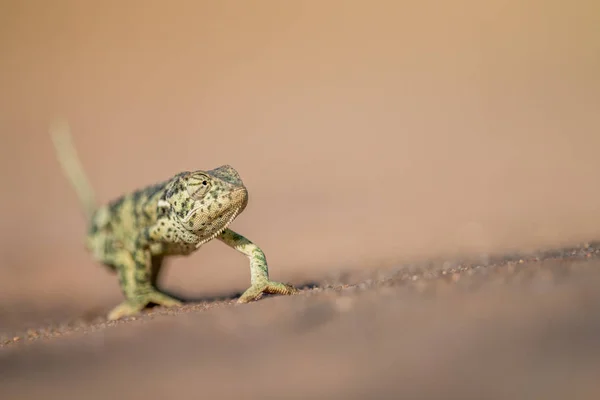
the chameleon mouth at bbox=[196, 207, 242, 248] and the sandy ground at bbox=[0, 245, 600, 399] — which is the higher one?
the chameleon mouth at bbox=[196, 207, 242, 248]

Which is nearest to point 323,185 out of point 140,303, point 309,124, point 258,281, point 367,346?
point 309,124

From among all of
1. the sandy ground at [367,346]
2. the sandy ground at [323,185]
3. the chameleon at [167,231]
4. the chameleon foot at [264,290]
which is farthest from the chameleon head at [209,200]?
the sandy ground at [367,346]

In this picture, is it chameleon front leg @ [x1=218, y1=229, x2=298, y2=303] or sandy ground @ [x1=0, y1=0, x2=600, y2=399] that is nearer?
sandy ground @ [x1=0, y1=0, x2=600, y2=399]

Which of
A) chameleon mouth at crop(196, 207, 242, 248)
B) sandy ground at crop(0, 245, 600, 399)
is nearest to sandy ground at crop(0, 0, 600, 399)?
sandy ground at crop(0, 245, 600, 399)

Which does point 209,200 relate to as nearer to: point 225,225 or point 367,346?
point 225,225

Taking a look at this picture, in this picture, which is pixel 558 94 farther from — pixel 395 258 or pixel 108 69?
pixel 108 69

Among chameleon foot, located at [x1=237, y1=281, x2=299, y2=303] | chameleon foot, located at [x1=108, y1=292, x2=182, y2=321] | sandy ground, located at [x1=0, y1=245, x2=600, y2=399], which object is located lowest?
Result: chameleon foot, located at [x1=108, y1=292, x2=182, y2=321]

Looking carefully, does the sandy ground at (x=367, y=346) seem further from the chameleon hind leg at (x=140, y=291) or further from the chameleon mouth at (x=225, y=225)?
the chameleon hind leg at (x=140, y=291)

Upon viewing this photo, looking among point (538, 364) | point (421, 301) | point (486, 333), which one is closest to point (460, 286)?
point (421, 301)

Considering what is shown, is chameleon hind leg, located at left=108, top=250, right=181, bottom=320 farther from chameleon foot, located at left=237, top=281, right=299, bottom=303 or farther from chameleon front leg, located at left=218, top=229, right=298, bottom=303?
chameleon foot, located at left=237, top=281, right=299, bottom=303
